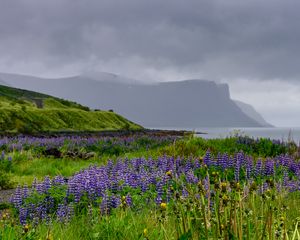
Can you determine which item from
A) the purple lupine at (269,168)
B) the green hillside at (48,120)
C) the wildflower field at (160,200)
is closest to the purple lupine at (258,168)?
the wildflower field at (160,200)

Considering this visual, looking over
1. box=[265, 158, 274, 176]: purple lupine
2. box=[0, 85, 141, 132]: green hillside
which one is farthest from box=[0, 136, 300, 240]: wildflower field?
box=[0, 85, 141, 132]: green hillside

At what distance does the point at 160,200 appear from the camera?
688 centimetres

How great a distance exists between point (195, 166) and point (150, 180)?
2761mm

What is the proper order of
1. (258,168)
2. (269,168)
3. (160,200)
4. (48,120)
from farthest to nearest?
(48,120)
(269,168)
(258,168)
(160,200)

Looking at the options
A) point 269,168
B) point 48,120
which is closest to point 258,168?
point 269,168

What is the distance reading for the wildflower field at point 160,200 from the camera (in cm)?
325

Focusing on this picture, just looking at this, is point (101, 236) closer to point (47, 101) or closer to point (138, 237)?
point (138, 237)

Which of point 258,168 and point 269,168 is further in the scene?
point 269,168

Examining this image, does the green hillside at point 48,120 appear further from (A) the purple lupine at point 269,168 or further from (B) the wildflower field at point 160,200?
(A) the purple lupine at point 269,168

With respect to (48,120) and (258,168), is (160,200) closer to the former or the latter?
(258,168)

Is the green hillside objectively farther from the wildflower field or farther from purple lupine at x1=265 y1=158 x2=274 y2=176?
purple lupine at x1=265 y1=158 x2=274 y2=176

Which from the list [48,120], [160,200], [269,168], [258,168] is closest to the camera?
[160,200]

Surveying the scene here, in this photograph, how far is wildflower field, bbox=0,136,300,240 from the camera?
3.25 meters

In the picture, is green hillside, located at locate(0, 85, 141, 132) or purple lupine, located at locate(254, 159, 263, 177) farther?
green hillside, located at locate(0, 85, 141, 132)
